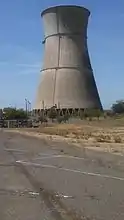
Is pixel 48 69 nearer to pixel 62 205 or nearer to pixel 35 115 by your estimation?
pixel 35 115

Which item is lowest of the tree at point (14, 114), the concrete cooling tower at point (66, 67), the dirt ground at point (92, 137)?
the dirt ground at point (92, 137)

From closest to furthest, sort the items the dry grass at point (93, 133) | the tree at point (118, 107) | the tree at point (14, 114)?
the dry grass at point (93, 133), the tree at point (14, 114), the tree at point (118, 107)

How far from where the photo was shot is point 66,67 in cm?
8312

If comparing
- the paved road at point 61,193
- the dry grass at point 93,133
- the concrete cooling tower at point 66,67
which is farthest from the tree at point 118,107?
the paved road at point 61,193

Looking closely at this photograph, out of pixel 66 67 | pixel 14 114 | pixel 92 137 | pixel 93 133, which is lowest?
pixel 92 137

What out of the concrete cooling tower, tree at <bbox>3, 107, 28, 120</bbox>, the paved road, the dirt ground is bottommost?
the paved road

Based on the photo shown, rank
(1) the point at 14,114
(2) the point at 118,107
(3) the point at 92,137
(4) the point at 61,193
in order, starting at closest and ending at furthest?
(4) the point at 61,193 < (3) the point at 92,137 < (1) the point at 14,114 < (2) the point at 118,107

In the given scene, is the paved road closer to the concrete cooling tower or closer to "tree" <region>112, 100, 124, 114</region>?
the concrete cooling tower

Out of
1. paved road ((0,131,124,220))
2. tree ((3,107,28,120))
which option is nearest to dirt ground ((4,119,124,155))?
paved road ((0,131,124,220))

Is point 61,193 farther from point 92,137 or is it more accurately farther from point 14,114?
point 14,114

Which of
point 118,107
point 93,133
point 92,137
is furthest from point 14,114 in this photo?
point 92,137

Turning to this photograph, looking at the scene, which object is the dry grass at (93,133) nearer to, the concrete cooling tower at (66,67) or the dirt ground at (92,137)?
the dirt ground at (92,137)

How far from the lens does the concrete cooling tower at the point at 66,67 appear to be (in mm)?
78250

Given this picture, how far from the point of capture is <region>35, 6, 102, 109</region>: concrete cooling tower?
257ft
